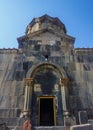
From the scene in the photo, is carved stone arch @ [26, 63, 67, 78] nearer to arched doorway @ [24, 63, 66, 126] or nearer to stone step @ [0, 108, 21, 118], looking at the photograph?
arched doorway @ [24, 63, 66, 126]

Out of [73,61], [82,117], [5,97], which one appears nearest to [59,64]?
[73,61]

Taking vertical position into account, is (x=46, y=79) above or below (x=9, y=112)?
above

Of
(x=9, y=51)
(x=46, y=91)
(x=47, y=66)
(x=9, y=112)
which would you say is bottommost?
(x=9, y=112)

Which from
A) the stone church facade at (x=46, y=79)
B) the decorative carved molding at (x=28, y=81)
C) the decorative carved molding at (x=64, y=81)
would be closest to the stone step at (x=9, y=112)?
the stone church facade at (x=46, y=79)

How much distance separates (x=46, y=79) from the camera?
10.5 metres

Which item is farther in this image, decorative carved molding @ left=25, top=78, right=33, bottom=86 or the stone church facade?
decorative carved molding @ left=25, top=78, right=33, bottom=86

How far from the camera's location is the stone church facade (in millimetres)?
9344

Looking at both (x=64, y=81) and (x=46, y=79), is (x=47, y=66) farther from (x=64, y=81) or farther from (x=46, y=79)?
(x=64, y=81)

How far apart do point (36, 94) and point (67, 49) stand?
363 cm

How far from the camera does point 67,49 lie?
11859 millimetres

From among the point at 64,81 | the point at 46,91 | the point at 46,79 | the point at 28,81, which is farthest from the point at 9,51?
the point at 64,81

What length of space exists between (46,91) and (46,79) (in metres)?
A: 0.76

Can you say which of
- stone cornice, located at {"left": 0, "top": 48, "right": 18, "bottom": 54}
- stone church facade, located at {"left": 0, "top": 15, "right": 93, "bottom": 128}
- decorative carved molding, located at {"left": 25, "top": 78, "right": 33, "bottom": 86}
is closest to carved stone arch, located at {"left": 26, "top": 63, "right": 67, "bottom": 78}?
stone church facade, located at {"left": 0, "top": 15, "right": 93, "bottom": 128}

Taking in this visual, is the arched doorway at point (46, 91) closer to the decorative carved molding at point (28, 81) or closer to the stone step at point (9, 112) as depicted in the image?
the decorative carved molding at point (28, 81)
